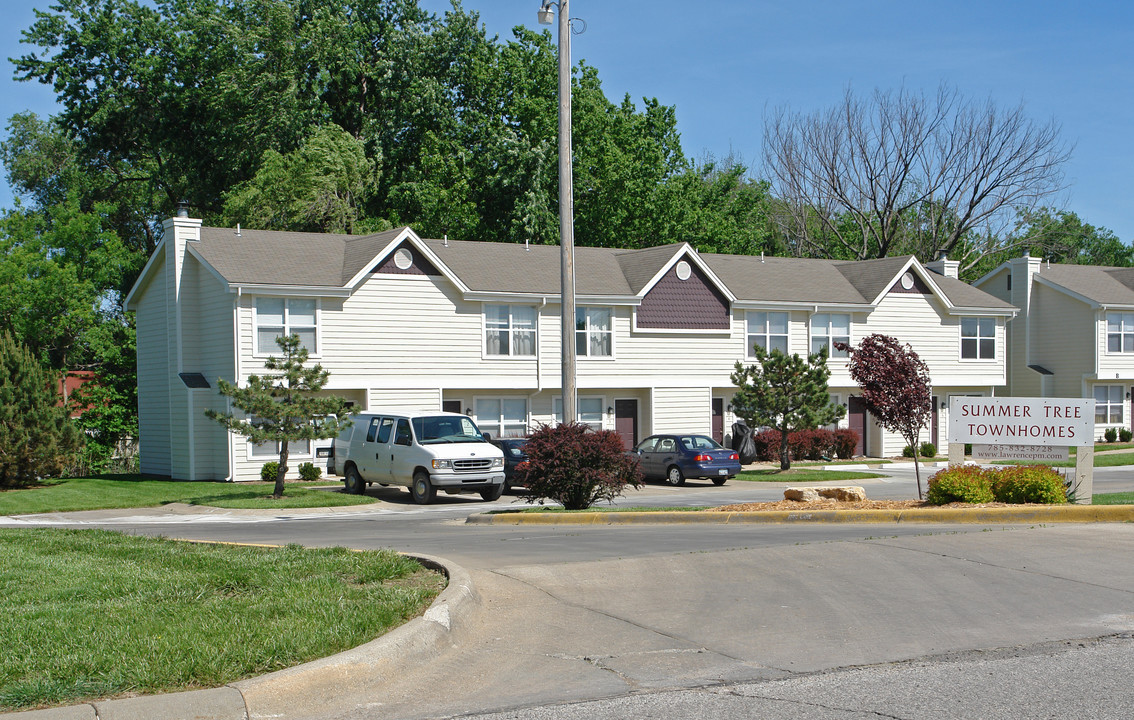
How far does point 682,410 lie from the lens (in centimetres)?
3847

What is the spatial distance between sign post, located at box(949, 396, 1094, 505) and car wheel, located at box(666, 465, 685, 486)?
13305mm

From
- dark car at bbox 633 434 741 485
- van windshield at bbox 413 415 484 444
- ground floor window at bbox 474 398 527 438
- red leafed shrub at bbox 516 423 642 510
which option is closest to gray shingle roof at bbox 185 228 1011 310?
ground floor window at bbox 474 398 527 438

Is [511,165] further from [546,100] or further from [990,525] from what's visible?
[990,525]

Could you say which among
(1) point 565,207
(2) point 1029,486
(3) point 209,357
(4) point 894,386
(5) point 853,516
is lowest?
(5) point 853,516

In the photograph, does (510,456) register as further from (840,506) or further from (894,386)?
(840,506)

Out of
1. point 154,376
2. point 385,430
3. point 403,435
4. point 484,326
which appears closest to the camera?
point 403,435

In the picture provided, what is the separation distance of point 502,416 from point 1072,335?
27586mm

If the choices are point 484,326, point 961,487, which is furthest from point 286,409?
point 961,487

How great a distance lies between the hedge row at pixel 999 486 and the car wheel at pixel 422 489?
11.5 metres

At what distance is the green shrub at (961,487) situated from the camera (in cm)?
1658

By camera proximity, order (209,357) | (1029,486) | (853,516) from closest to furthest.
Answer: (853,516) → (1029,486) → (209,357)

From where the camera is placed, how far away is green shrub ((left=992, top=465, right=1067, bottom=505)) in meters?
16.1

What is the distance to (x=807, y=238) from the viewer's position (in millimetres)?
62188

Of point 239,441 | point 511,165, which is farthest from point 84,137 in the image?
point 239,441
